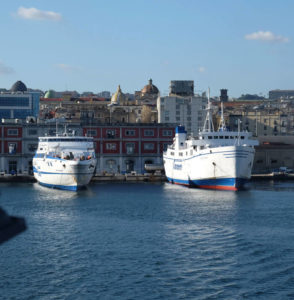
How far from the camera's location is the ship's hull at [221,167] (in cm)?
7188

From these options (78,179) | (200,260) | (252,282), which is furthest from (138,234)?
(78,179)

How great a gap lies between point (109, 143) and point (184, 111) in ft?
137

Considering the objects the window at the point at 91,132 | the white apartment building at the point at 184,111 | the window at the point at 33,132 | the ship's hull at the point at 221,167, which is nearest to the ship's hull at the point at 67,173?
the ship's hull at the point at 221,167

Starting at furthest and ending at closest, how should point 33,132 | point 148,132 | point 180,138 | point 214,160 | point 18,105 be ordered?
point 18,105, point 148,132, point 33,132, point 180,138, point 214,160

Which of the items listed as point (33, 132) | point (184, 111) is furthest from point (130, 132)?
point (184, 111)

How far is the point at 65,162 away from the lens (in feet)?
245

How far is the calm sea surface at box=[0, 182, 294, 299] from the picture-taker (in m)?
25.6

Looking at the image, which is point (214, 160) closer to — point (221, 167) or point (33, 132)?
point (221, 167)

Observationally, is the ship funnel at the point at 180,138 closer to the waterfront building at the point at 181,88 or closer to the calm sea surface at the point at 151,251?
the calm sea surface at the point at 151,251

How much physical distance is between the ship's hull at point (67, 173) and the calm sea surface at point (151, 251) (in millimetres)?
14071

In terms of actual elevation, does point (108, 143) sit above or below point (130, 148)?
above

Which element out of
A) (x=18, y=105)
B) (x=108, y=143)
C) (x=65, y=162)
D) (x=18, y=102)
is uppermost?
(x=18, y=102)

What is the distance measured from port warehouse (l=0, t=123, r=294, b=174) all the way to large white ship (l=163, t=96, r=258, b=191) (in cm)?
1440

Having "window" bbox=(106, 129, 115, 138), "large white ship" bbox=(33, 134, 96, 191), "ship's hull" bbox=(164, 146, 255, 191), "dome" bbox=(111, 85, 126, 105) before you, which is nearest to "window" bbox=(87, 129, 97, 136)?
"window" bbox=(106, 129, 115, 138)
